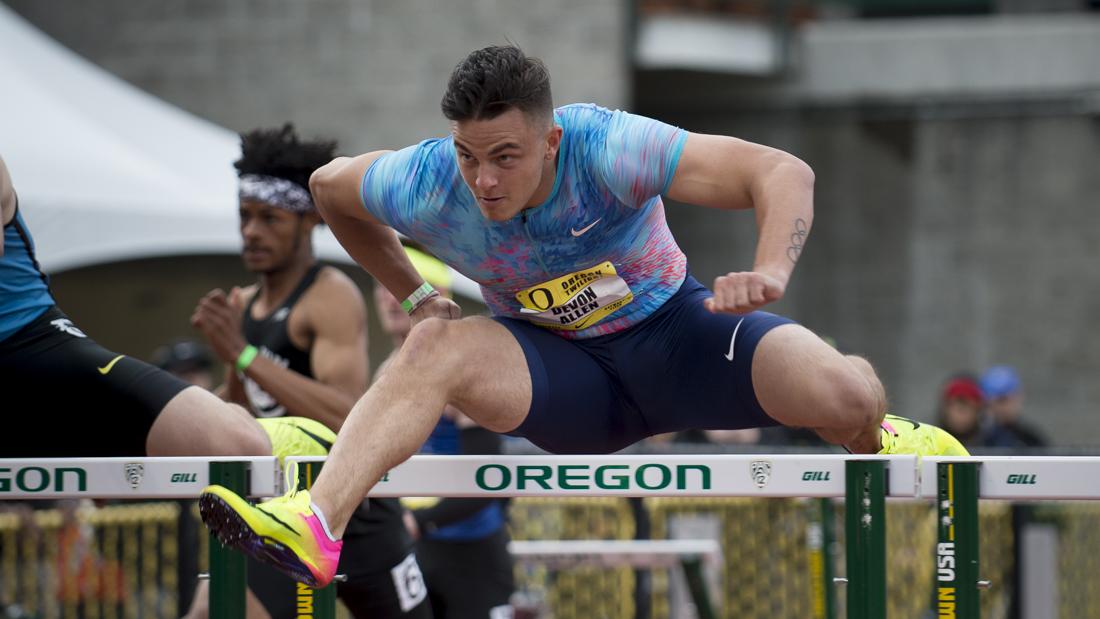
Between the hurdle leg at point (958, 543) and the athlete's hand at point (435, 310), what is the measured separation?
1.49m

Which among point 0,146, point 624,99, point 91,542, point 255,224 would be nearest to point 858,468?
point 255,224

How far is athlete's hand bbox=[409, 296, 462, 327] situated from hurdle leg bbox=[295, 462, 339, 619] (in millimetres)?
766

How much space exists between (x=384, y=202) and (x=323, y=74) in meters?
10.5

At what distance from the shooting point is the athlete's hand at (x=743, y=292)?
338 cm

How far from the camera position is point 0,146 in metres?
8.52

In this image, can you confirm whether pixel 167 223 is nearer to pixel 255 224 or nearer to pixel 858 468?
pixel 255 224

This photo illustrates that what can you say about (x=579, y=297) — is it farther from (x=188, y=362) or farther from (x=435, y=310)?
(x=188, y=362)

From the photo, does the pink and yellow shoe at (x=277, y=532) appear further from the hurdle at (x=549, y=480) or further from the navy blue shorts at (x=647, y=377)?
the navy blue shorts at (x=647, y=377)

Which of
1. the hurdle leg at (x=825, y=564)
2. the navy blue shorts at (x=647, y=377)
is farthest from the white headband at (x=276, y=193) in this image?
the hurdle leg at (x=825, y=564)

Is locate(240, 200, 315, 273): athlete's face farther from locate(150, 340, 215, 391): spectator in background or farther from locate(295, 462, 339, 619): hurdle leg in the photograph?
locate(150, 340, 215, 391): spectator in background

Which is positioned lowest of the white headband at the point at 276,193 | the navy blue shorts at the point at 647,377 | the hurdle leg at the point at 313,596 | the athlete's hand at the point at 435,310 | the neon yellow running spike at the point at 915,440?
the hurdle leg at the point at 313,596

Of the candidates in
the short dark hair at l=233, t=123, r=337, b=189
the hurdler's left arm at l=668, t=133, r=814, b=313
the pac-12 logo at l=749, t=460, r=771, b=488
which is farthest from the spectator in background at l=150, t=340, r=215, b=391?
the pac-12 logo at l=749, t=460, r=771, b=488

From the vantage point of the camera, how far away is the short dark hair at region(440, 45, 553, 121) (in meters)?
3.77

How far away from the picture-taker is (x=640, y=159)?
3.85 metres
